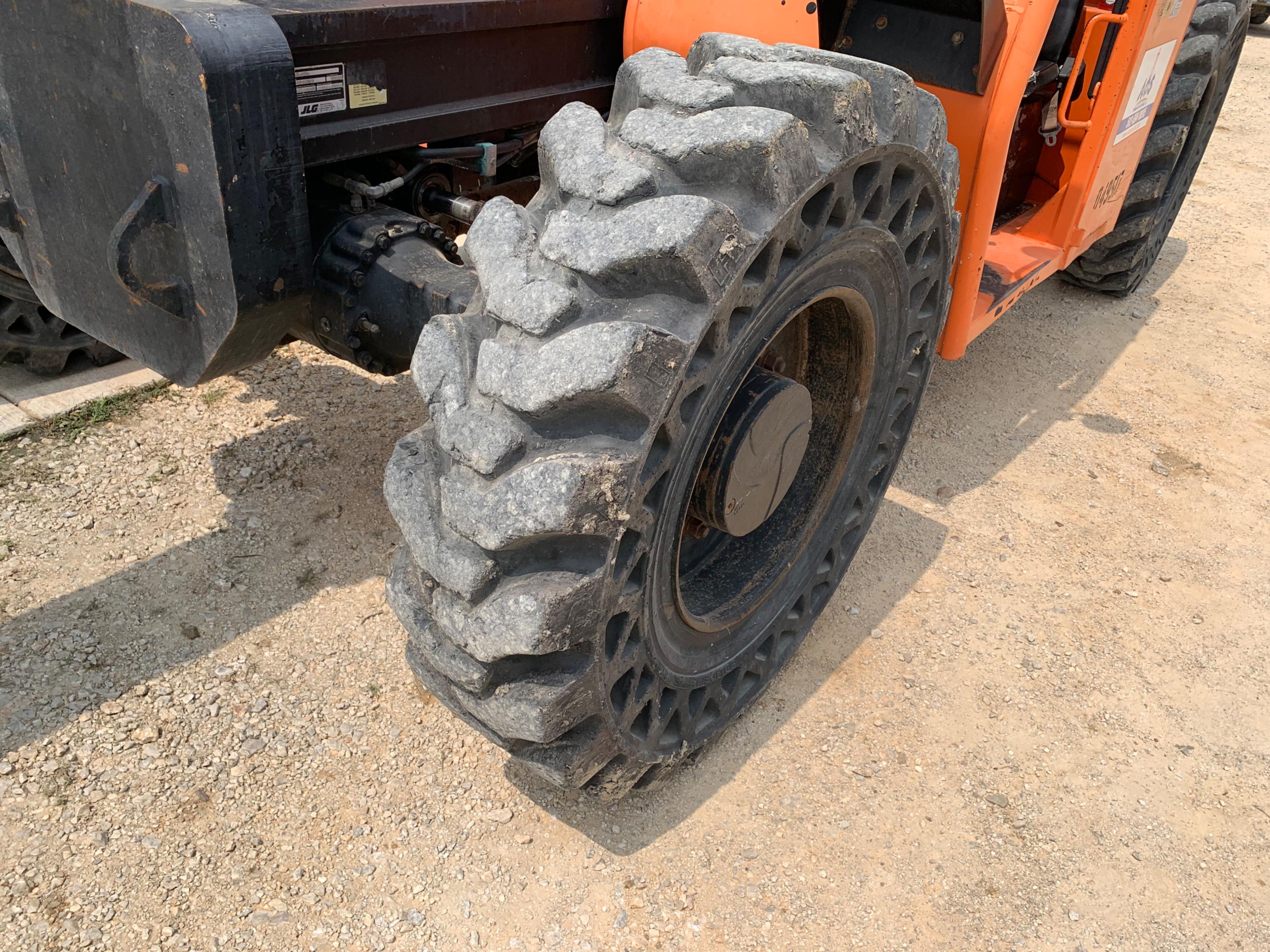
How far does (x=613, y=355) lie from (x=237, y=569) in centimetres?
170

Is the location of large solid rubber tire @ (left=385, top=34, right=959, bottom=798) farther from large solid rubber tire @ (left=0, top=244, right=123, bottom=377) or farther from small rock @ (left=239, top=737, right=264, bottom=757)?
large solid rubber tire @ (left=0, top=244, right=123, bottom=377)

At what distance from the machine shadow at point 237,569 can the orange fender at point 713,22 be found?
1.47 metres

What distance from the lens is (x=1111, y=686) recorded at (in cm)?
267

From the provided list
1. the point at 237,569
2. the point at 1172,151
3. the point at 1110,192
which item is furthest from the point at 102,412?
the point at 1172,151

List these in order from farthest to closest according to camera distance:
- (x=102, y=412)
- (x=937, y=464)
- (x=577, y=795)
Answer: (x=937, y=464), (x=102, y=412), (x=577, y=795)

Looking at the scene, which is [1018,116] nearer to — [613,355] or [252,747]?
[613,355]

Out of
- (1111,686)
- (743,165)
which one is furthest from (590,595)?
(1111,686)

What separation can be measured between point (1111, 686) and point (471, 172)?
2147 millimetres

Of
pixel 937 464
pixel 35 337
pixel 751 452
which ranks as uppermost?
pixel 751 452

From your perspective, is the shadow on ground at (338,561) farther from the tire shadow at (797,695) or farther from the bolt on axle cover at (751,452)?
the bolt on axle cover at (751,452)

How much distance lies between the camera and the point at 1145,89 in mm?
3236

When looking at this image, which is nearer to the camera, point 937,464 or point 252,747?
point 252,747

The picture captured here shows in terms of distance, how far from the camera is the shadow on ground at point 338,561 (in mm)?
2305

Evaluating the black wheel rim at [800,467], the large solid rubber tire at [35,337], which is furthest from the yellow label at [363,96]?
the large solid rubber tire at [35,337]
